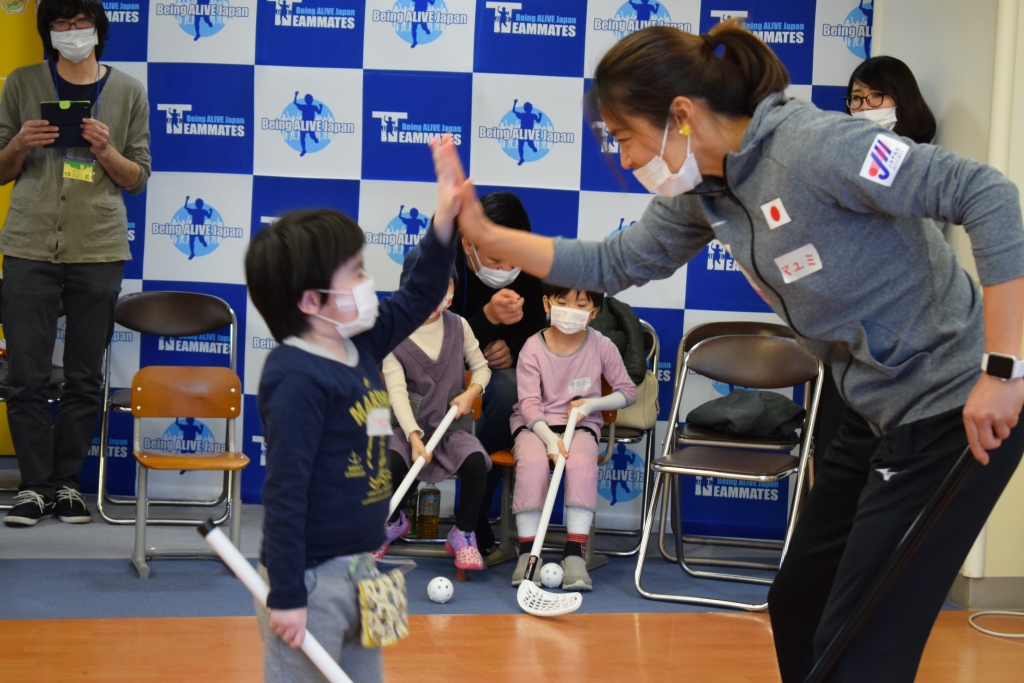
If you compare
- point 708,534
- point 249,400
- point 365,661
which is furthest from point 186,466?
point 708,534

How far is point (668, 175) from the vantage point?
169 cm

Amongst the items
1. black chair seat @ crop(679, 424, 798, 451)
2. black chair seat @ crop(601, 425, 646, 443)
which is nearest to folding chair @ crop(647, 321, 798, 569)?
black chair seat @ crop(679, 424, 798, 451)

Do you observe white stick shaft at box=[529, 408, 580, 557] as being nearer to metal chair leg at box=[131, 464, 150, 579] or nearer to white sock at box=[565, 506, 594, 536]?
white sock at box=[565, 506, 594, 536]

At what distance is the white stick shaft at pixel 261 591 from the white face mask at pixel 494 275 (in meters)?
2.38

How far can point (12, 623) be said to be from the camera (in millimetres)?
2805

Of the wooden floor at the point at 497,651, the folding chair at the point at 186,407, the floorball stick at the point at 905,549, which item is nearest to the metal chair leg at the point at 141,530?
the folding chair at the point at 186,407

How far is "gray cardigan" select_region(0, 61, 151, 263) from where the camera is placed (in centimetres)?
387

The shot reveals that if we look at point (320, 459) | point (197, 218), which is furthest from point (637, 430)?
point (320, 459)

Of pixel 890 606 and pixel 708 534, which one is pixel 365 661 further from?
pixel 708 534

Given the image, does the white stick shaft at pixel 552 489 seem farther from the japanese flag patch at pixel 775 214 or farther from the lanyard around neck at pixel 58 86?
the lanyard around neck at pixel 58 86

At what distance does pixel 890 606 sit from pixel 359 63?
345cm

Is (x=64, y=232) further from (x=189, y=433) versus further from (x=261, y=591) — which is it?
(x=261, y=591)

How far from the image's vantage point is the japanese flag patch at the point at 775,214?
5.13 ft

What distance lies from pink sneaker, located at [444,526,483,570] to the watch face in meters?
2.30
